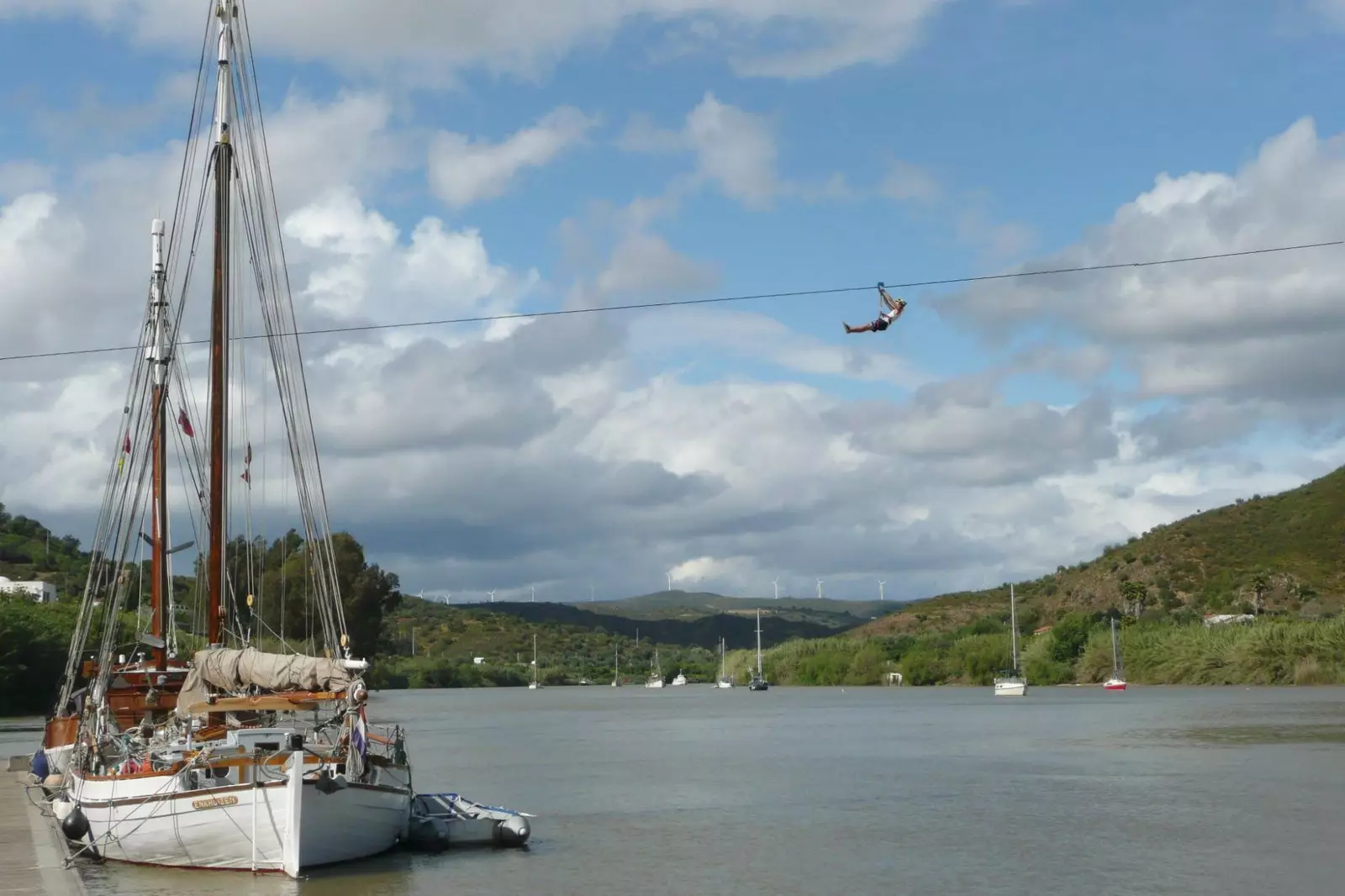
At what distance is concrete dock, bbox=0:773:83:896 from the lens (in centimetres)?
2256

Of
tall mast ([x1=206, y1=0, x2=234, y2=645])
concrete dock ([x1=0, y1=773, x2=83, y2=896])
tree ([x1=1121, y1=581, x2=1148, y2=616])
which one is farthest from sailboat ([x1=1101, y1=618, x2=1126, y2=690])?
tall mast ([x1=206, y1=0, x2=234, y2=645])

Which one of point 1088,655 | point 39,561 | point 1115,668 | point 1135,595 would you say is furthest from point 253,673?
point 39,561

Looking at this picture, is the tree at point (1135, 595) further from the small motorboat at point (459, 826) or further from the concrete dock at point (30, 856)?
the concrete dock at point (30, 856)

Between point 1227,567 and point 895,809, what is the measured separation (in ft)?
395

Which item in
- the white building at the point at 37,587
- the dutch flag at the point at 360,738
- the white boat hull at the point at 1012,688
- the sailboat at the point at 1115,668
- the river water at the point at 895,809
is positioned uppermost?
the white building at the point at 37,587

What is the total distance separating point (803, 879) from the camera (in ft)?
96.2

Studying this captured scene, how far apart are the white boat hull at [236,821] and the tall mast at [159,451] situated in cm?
1523

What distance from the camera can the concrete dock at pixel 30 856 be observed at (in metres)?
22.6

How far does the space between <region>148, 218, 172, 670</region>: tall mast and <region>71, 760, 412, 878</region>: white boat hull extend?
50.0 feet

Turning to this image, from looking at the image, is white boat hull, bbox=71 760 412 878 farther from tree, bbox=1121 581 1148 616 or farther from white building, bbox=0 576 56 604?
tree, bbox=1121 581 1148 616

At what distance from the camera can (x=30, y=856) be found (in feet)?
86.9

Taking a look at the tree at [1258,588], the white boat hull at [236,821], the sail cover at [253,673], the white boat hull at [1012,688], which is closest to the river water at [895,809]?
the white boat hull at [236,821]

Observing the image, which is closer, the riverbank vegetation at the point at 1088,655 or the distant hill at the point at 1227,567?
the riverbank vegetation at the point at 1088,655

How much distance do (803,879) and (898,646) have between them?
14353cm
